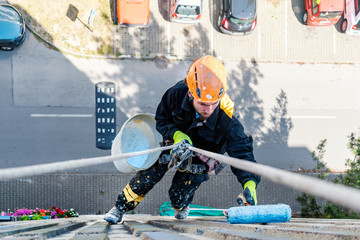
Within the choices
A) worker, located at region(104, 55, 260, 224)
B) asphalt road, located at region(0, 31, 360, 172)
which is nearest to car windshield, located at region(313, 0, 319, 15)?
asphalt road, located at region(0, 31, 360, 172)

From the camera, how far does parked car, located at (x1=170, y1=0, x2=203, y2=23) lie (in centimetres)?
1058

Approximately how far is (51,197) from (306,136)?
8.18m

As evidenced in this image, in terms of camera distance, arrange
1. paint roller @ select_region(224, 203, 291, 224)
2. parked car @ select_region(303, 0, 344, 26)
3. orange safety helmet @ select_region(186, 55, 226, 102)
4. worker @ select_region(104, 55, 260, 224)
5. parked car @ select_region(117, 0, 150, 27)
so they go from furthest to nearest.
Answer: parked car @ select_region(303, 0, 344, 26)
parked car @ select_region(117, 0, 150, 27)
worker @ select_region(104, 55, 260, 224)
orange safety helmet @ select_region(186, 55, 226, 102)
paint roller @ select_region(224, 203, 291, 224)

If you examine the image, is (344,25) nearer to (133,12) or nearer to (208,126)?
(133,12)

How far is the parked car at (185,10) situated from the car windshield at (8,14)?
4605mm

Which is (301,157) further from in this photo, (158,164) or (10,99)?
(10,99)

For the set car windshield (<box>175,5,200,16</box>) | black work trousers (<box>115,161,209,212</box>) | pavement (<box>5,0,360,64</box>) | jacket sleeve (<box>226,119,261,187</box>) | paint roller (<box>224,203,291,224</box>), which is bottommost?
black work trousers (<box>115,161,209,212</box>)

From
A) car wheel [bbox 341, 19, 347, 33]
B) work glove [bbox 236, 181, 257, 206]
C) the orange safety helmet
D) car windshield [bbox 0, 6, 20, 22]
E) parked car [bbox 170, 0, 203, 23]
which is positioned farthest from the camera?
car wheel [bbox 341, 19, 347, 33]

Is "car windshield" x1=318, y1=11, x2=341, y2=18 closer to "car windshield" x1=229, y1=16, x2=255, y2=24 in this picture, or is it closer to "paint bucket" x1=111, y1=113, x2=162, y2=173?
"car windshield" x1=229, y1=16, x2=255, y2=24

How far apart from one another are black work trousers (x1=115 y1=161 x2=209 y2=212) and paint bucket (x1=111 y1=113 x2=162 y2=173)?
1.38 ft

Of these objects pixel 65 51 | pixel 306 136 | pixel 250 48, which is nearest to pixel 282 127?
pixel 306 136

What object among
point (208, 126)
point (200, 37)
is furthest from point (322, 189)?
point (200, 37)

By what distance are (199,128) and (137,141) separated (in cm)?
132

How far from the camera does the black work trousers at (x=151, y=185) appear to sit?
6.97 metres
